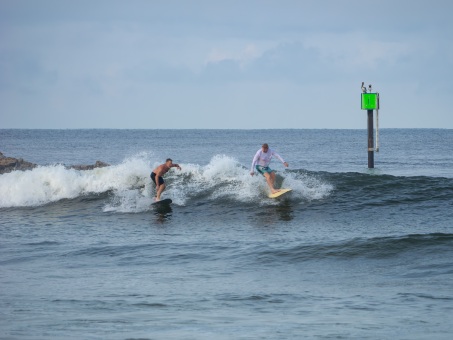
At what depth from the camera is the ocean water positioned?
9781 mm

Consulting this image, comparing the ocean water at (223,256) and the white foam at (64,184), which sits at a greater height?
the white foam at (64,184)

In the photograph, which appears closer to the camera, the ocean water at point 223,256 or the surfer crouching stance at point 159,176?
the ocean water at point 223,256

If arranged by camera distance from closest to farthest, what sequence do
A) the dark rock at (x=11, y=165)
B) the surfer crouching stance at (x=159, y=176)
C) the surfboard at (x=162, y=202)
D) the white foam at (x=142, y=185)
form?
the surfer crouching stance at (x=159, y=176) → the surfboard at (x=162, y=202) → the white foam at (x=142, y=185) → the dark rock at (x=11, y=165)

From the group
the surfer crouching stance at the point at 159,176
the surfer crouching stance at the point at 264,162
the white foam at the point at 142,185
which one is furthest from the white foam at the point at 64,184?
the surfer crouching stance at the point at 264,162

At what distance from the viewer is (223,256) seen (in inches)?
585

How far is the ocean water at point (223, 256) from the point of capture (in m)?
9.78

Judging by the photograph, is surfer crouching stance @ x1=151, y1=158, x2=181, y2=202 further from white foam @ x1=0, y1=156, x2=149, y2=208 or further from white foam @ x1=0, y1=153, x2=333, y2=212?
white foam @ x1=0, y1=156, x2=149, y2=208

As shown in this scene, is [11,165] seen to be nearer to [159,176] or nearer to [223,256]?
[159,176]

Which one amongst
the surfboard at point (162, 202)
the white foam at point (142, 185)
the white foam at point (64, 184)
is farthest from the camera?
the white foam at point (64, 184)

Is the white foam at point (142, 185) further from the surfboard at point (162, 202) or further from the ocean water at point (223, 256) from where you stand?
the surfboard at point (162, 202)

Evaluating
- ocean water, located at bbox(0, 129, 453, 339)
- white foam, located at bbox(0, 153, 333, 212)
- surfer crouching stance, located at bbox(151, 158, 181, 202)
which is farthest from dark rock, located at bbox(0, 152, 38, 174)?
surfer crouching stance, located at bbox(151, 158, 181, 202)

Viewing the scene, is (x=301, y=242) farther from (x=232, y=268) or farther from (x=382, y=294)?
(x=382, y=294)

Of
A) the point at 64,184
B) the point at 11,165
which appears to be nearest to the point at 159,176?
the point at 64,184

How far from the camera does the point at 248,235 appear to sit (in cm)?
1744
